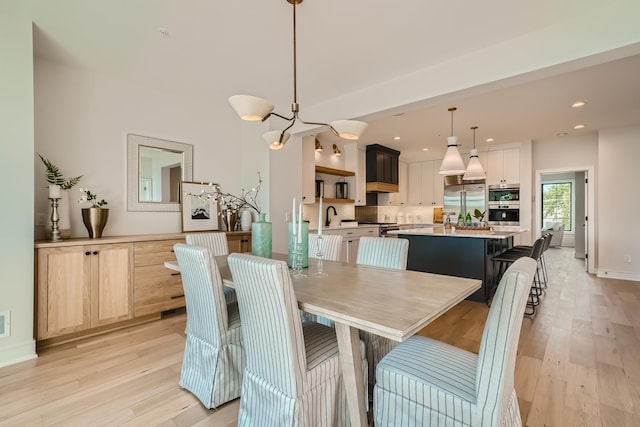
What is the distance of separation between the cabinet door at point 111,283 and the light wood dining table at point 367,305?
1741 millimetres

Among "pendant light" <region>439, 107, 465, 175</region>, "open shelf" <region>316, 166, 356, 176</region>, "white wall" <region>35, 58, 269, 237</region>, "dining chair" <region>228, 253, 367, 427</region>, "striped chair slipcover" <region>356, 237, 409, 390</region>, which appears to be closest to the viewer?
"dining chair" <region>228, 253, 367, 427</region>

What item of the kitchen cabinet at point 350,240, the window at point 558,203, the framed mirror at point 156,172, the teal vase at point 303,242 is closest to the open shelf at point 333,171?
the kitchen cabinet at point 350,240

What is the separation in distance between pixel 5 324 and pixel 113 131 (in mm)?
1991

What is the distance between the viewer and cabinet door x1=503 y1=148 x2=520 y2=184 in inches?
243

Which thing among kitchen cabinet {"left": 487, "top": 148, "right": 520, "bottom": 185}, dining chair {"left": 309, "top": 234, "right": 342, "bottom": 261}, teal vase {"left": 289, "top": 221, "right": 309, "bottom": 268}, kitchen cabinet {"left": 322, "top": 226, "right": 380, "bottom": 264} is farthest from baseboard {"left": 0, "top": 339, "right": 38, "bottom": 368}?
kitchen cabinet {"left": 487, "top": 148, "right": 520, "bottom": 185}

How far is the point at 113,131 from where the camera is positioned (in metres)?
3.29

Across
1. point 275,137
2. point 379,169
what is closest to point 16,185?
point 275,137

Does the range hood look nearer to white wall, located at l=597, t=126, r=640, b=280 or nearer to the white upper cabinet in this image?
the white upper cabinet

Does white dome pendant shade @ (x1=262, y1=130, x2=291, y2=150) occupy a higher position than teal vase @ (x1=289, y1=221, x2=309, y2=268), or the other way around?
white dome pendant shade @ (x1=262, y1=130, x2=291, y2=150)

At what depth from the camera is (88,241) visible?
108 inches

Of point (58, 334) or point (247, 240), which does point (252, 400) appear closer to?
point (58, 334)

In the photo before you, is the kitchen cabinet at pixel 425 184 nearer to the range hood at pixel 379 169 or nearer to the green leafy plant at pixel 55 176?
the range hood at pixel 379 169

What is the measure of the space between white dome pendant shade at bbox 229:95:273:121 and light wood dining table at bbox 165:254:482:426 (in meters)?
1.02

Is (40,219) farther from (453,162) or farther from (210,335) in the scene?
(453,162)
